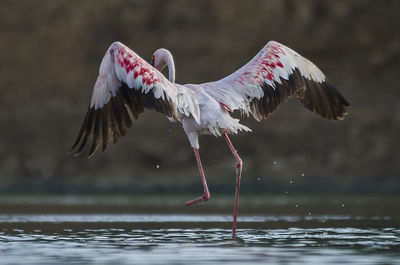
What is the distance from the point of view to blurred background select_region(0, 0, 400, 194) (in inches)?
1291

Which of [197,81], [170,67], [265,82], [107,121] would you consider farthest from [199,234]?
[197,81]

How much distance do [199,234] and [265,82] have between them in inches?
90.3

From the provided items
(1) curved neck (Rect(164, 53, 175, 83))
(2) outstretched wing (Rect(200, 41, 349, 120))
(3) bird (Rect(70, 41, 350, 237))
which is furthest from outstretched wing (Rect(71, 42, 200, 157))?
(1) curved neck (Rect(164, 53, 175, 83))

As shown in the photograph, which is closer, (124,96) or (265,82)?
(124,96)

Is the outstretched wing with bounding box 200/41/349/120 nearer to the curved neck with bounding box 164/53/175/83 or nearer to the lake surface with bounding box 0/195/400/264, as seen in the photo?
the curved neck with bounding box 164/53/175/83

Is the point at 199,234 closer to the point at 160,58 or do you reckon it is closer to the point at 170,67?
the point at 170,67

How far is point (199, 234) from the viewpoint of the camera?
11.6 meters

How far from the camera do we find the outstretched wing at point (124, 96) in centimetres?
1170

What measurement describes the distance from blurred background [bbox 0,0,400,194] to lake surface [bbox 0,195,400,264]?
8.52m

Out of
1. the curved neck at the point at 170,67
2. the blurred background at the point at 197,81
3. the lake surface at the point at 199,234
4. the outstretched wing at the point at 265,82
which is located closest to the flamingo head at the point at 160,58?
the curved neck at the point at 170,67

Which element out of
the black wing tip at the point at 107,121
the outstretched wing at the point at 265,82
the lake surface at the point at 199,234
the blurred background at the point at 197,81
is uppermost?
the blurred background at the point at 197,81

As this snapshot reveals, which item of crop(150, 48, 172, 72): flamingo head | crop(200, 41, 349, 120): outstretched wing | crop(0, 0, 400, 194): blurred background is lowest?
crop(200, 41, 349, 120): outstretched wing

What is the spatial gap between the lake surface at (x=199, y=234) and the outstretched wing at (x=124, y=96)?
3.96ft

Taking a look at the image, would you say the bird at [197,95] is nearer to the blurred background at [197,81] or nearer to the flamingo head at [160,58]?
the flamingo head at [160,58]
